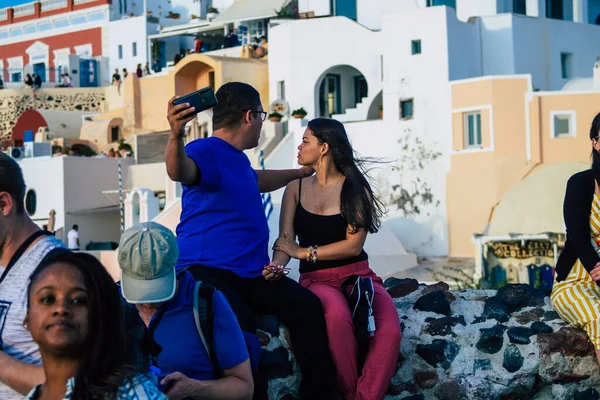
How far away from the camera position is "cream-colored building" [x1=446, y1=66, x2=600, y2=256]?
27.6m

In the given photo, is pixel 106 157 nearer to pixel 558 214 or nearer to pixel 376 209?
pixel 558 214

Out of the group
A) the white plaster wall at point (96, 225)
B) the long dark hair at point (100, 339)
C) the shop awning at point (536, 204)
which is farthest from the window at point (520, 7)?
the long dark hair at point (100, 339)

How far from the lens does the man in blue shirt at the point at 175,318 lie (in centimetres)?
393

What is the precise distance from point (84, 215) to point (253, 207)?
105 ft

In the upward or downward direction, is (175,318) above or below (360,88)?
below

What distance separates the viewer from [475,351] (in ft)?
18.4

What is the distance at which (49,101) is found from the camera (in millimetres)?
47062

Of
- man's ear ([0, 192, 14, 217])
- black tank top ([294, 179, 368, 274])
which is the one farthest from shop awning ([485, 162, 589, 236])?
man's ear ([0, 192, 14, 217])

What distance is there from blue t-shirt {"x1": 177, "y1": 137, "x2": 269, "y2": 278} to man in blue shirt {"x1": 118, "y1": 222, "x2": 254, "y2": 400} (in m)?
0.87

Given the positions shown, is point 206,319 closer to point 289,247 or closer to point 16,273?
point 16,273

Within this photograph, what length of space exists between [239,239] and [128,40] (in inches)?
1737

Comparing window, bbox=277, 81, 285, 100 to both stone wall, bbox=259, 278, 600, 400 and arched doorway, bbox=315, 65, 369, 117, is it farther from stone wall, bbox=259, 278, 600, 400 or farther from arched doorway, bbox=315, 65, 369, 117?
stone wall, bbox=259, 278, 600, 400

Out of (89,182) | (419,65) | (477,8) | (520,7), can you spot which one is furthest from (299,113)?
(89,182)

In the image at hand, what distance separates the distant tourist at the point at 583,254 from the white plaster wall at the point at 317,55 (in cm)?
2685
